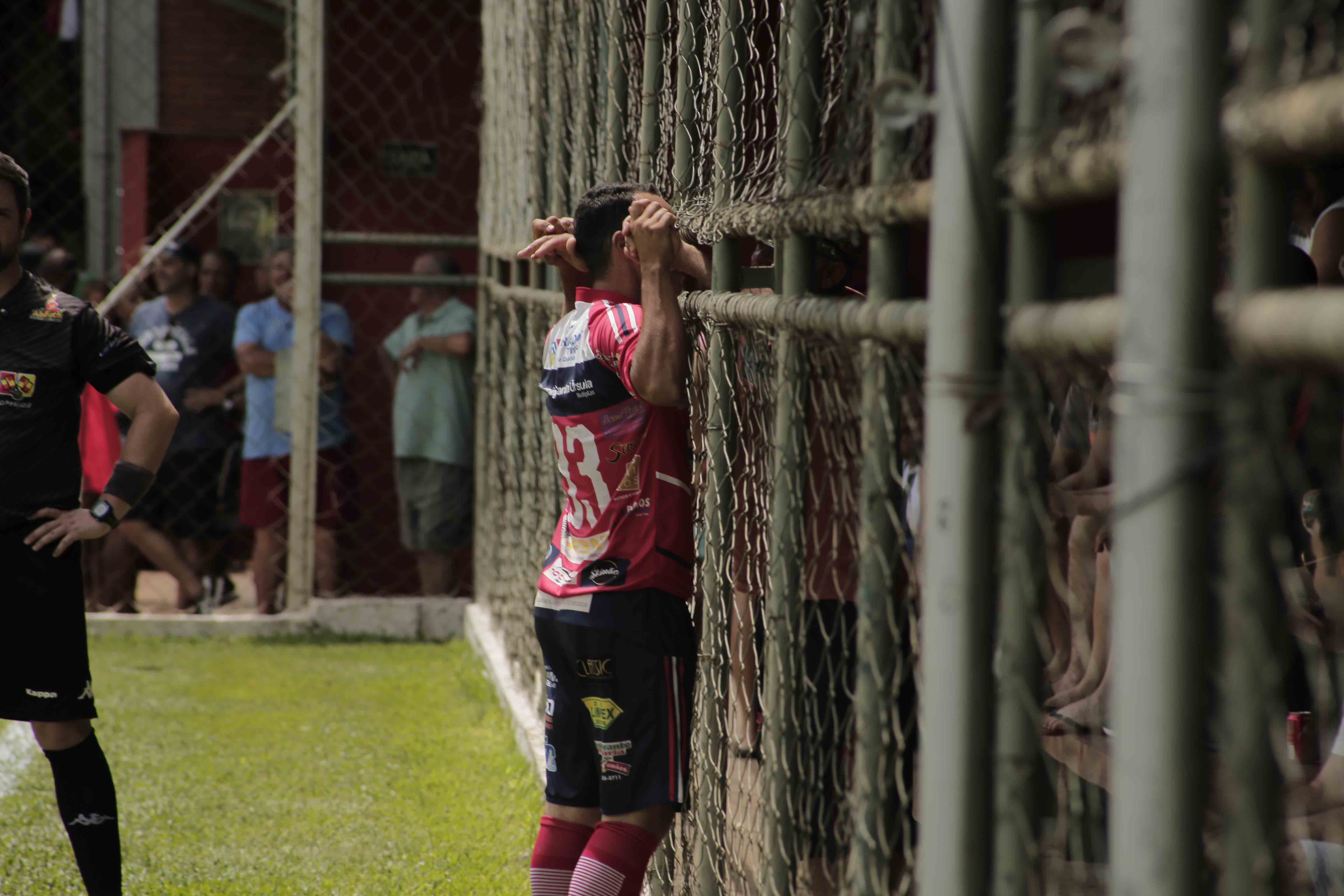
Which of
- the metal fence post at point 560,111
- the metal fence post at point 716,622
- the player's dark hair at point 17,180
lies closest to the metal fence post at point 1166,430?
the metal fence post at point 716,622

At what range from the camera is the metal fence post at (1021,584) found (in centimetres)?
157

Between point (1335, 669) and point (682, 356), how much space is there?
4.59ft

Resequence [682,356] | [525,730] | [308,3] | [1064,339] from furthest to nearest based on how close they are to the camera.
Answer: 1. [308,3]
2. [525,730]
3. [682,356]
4. [1064,339]

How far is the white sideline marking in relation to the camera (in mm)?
5562

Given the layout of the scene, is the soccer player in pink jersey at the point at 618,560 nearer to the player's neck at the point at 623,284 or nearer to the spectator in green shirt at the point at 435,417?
the player's neck at the point at 623,284

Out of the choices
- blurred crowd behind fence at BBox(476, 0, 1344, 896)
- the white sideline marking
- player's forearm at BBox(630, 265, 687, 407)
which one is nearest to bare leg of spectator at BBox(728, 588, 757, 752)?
blurred crowd behind fence at BBox(476, 0, 1344, 896)

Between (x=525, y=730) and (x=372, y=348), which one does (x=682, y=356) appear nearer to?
(x=525, y=730)

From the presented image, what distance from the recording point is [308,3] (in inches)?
342

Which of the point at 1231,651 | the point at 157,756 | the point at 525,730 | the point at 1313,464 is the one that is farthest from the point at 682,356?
the point at 157,756

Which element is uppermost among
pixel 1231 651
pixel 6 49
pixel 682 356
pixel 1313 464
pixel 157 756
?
pixel 6 49

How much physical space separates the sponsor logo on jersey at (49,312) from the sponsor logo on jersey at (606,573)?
1850 millimetres

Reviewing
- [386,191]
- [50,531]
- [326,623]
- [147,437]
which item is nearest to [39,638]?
[50,531]

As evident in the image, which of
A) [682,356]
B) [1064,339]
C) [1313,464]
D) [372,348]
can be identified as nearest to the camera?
[1064,339]

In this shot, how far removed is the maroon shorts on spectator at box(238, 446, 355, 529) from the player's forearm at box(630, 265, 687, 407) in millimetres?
6227
